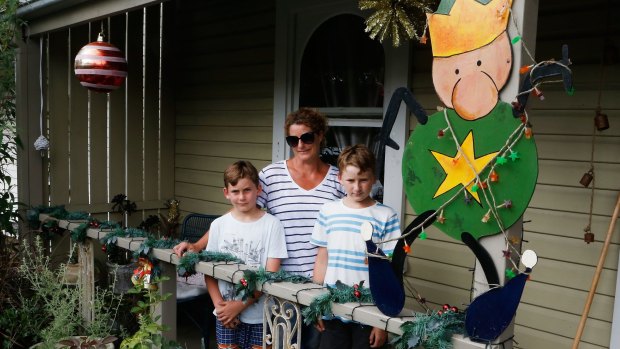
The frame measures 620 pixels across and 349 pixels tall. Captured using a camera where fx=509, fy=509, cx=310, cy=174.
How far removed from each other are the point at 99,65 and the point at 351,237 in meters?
2.19

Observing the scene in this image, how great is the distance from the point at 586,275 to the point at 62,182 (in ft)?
13.1

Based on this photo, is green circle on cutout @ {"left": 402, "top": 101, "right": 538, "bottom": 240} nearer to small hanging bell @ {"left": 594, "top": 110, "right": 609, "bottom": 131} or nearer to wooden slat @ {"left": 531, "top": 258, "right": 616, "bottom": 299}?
small hanging bell @ {"left": 594, "top": 110, "right": 609, "bottom": 131}

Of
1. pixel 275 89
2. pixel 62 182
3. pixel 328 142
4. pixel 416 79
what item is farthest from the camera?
pixel 62 182

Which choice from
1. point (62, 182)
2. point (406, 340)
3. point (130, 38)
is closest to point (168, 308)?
point (406, 340)

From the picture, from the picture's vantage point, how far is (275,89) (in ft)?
13.0

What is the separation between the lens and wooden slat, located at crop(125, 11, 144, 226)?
480 cm

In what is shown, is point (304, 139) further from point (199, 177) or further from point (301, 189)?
point (199, 177)

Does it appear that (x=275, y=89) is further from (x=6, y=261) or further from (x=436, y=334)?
(x=436, y=334)

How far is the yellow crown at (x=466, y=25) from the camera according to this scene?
1370mm

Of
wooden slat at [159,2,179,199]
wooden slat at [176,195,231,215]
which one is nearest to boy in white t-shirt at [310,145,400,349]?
wooden slat at [176,195,231,215]

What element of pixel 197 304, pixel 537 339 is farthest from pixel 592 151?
pixel 197 304

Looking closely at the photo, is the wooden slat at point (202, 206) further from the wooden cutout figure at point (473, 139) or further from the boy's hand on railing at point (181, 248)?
the wooden cutout figure at point (473, 139)

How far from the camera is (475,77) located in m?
1.43

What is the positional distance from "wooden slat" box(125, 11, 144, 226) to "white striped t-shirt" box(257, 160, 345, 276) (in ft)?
10.1
